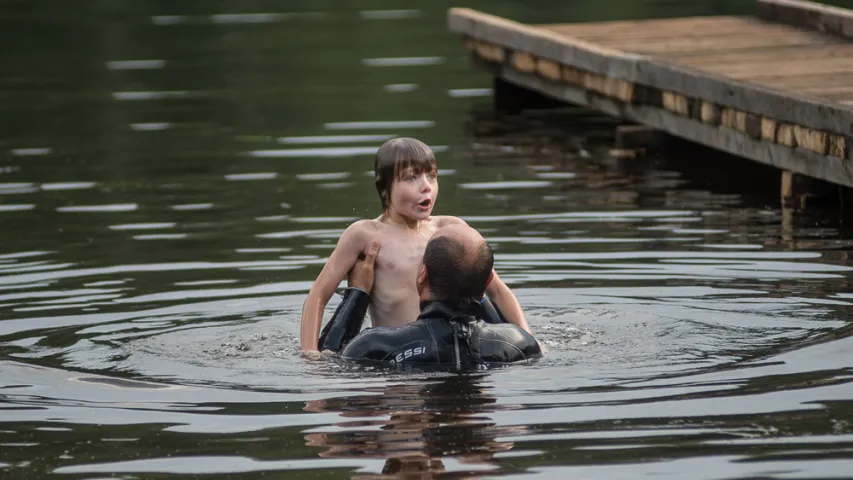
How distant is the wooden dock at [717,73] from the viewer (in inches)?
447

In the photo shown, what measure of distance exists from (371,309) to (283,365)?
0.56 m

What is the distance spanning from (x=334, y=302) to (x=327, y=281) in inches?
80.7

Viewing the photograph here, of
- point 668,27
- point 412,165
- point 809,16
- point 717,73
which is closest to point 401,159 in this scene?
point 412,165

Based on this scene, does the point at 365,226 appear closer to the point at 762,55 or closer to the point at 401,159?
the point at 401,159

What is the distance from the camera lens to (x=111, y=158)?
15570 millimetres

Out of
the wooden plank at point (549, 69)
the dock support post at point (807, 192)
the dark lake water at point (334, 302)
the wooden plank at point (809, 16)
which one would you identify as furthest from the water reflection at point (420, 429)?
the wooden plank at point (809, 16)

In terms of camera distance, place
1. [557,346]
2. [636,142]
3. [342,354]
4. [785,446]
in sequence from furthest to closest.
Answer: [636,142] → [557,346] → [342,354] → [785,446]

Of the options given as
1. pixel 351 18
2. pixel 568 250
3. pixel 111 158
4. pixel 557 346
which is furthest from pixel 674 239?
pixel 351 18

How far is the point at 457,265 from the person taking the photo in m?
7.15

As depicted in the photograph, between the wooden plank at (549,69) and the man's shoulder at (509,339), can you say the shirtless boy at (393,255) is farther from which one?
the wooden plank at (549,69)

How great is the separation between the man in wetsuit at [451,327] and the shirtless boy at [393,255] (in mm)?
418

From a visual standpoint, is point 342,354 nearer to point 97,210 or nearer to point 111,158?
point 97,210

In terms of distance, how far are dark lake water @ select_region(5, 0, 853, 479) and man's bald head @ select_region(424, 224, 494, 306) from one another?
414 millimetres

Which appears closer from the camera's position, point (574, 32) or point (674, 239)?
point (674, 239)
